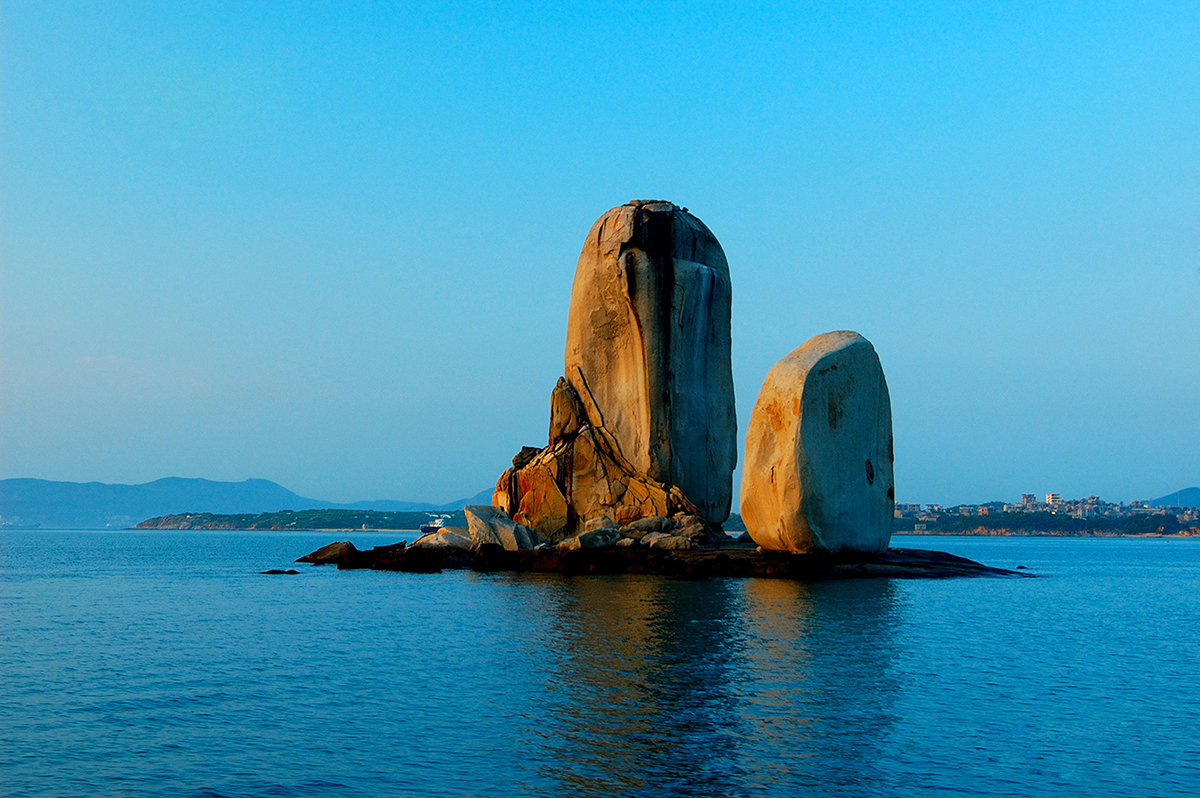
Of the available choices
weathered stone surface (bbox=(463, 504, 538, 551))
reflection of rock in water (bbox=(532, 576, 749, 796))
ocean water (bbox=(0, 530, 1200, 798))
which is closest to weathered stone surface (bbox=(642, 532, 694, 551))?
weathered stone surface (bbox=(463, 504, 538, 551))

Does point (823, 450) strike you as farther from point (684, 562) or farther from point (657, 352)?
point (657, 352)

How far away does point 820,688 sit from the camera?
19.3m

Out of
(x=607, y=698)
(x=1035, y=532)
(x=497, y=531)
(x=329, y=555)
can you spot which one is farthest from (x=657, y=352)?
(x=1035, y=532)

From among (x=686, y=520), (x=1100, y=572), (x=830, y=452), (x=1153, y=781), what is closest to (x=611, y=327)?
(x=686, y=520)

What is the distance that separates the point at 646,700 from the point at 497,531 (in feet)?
115

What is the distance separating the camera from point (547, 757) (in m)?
14.5

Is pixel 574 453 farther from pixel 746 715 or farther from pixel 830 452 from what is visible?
pixel 746 715

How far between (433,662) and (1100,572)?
5176 centimetres

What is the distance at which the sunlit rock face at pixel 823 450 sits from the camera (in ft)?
130

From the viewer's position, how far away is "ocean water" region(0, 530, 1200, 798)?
13820 mm

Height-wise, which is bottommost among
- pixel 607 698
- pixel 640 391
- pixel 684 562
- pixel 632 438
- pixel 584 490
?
pixel 607 698

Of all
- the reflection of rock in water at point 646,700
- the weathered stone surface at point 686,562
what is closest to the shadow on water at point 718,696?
the reflection of rock in water at point 646,700

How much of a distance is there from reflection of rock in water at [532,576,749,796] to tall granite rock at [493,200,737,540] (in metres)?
20.1

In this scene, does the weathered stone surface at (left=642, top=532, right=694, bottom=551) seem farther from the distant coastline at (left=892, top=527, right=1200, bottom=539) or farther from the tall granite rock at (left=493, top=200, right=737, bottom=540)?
the distant coastline at (left=892, top=527, right=1200, bottom=539)
